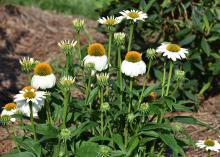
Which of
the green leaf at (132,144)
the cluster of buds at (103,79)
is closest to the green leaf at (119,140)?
the green leaf at (132,144)

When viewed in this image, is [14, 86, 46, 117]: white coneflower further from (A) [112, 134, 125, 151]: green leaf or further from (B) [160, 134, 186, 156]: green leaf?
(B) [160, 134, 186, 156]: green leaf

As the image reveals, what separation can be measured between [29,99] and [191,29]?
228cm

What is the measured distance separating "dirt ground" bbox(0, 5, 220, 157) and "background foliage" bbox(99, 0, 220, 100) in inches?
11.4

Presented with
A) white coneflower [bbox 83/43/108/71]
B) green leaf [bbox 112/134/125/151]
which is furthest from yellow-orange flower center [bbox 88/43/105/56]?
green leaf [bbox 112/134/125/151]

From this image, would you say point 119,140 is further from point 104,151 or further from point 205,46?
point 205,46

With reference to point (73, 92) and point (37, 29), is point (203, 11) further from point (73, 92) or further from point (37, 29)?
point (37, 29)

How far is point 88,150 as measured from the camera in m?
3.08

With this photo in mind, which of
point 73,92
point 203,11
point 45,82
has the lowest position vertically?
point 73,92

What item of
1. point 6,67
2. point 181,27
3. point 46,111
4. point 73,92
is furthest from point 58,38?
point 46,111

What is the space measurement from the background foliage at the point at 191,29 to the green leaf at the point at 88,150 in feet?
5.61

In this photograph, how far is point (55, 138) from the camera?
3166 millimetres

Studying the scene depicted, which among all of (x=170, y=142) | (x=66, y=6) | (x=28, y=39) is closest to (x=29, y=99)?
(x=170, y=142)

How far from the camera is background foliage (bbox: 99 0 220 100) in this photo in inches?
187

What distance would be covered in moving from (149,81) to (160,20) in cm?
82
